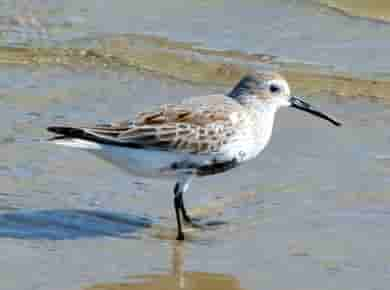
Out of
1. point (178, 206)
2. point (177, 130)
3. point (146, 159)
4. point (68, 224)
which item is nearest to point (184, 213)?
point (178, 206)

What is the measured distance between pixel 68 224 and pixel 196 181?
1.44 m

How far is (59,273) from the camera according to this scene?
688 cm

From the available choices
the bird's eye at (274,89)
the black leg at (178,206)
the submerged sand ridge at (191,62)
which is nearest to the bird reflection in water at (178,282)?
the black leg at (178,206)

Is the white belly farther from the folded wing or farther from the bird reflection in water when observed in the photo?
the bird reflection in water

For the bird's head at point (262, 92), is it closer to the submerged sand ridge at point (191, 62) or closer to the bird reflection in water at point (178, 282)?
the bird reflection in water at point (178, 282)

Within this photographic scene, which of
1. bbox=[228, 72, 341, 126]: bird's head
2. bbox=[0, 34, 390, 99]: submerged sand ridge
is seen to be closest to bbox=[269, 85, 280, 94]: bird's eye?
bbox=[228, 72, 341, 126]: bird's head

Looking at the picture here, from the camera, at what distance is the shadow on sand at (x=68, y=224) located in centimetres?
761

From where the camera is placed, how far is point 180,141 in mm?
7922

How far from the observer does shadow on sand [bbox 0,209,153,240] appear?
761 cm

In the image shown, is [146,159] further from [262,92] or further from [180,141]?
[262,92]

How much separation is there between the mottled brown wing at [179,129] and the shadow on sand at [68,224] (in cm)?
56

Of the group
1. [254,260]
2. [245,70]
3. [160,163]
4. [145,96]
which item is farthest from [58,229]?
[245,70]

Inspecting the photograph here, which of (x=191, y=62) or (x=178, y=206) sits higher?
(x=178, y=206)

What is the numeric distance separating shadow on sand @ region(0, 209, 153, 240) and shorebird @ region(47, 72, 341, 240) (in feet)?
1.10
